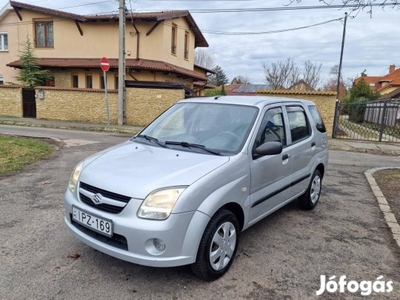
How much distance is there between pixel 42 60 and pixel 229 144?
2280cm

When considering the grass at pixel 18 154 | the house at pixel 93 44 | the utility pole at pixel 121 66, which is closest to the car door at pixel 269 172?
the grass at pixel 18 154

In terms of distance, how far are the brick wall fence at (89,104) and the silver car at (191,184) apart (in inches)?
499

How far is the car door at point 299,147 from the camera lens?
4250 mm

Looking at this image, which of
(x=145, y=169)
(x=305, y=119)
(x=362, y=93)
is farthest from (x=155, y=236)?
(x=362, y=93)

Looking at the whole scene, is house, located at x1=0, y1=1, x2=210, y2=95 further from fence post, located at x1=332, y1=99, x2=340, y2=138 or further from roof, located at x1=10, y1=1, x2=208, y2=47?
fence post, located at x1=332, y1=99, x2=340, y2=138

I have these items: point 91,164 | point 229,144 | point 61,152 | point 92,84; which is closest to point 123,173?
point 91,164

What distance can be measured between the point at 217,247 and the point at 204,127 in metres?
1.44

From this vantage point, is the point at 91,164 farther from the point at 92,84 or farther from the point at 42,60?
the point at 42,60

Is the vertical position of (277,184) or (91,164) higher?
(91,164)

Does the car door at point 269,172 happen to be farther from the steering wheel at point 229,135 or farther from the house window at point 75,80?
the house window at point 75,80

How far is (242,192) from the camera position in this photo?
3.20m

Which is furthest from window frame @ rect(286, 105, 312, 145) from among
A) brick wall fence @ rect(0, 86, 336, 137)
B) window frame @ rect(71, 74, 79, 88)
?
window frame @ rect(71, 74, 79, 88)

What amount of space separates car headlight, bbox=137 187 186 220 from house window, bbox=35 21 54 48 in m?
23.6

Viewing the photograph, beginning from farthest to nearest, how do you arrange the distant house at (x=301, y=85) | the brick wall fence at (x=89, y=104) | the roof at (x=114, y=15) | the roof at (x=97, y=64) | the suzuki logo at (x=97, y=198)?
the distant house at (x=301, y=85)
the roof at (x=114, y=15)
the roof at (x=97, y=64)
the brick wall fence at (x=89, y=104)
the suzuki logo at (x=97, y=198)
